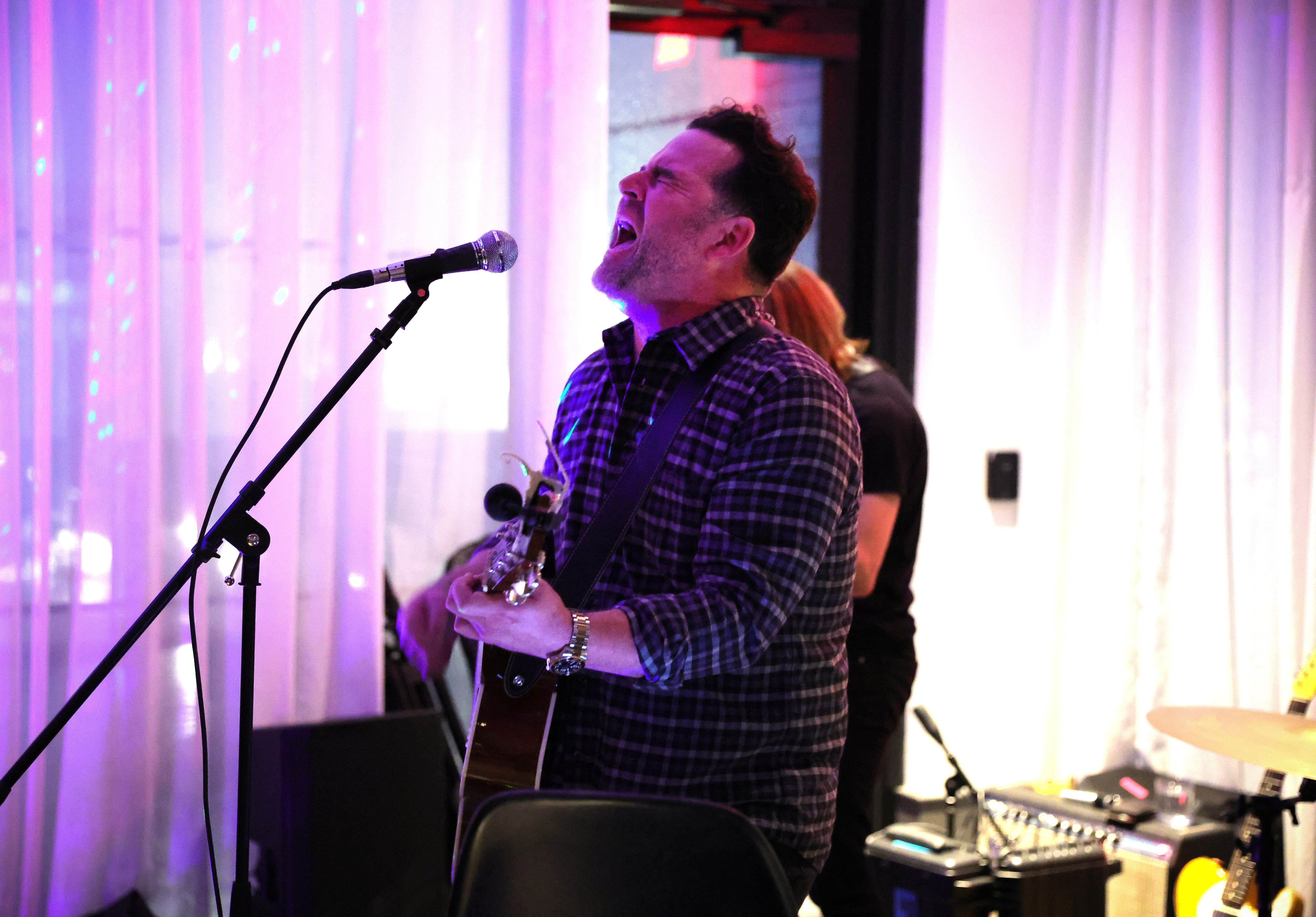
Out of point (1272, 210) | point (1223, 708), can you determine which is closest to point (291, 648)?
point (1223, 708)

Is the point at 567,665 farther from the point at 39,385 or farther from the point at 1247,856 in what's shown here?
the point at 1247,856

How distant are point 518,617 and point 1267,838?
1833 mm

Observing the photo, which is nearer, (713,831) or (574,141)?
(713,831)

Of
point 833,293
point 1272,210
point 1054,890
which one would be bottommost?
point 1054,890

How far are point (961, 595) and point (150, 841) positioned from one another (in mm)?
2368

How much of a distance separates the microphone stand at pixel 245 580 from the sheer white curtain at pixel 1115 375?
2.40 m

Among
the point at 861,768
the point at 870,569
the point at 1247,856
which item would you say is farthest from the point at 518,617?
the point at 1247,856

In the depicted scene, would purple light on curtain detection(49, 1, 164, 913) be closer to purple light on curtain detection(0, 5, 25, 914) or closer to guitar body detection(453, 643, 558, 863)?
purple light on curtain detection(0, 5, 25, 914)

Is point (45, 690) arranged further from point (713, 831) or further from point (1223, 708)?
point (1223, 708)

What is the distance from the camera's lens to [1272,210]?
→ 3551 millimetres

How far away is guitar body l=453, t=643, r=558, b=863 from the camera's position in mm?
1650

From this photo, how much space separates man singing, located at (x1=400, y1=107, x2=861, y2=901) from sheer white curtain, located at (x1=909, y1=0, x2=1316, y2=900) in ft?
6.64

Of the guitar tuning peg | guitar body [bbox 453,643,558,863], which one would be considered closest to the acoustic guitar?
guitar body [bbox 453,643,558,863]

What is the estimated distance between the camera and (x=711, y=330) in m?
1.70
